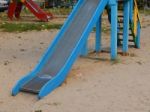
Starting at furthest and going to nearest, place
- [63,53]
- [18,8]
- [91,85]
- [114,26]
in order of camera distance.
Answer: [18,8], [114,26], [63,53], [91,85]

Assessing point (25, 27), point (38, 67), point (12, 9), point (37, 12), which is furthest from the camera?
point (12, 9)

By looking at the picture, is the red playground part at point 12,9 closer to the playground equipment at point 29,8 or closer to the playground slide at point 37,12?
the playground equipment at point 29,8

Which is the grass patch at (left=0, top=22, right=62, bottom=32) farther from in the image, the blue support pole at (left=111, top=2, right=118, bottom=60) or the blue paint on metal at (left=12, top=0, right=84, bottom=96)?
the blue support pole at (left=111, top=2, right=118, bottom=60)

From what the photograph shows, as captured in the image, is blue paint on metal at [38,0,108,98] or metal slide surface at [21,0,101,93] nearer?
blue paint on metal at [38,0,108,98]

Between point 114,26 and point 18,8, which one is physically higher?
point 114,26

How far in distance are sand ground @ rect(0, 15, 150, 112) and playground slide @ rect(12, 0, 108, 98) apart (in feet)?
0.57

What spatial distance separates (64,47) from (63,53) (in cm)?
21

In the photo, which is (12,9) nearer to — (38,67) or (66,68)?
(38,67)

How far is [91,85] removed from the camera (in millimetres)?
8133

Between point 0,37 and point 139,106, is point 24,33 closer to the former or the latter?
point 0,37

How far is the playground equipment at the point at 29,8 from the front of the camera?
788 inches

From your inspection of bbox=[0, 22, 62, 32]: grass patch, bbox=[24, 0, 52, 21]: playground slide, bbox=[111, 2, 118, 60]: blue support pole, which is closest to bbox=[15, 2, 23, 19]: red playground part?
bbox=[24, 0, 52, 21]: playground slide

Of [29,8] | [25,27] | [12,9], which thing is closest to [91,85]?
[25,27]

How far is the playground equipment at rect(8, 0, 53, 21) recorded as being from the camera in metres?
20.0
